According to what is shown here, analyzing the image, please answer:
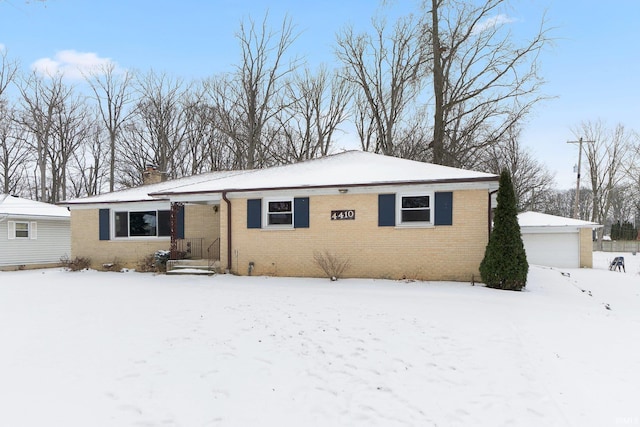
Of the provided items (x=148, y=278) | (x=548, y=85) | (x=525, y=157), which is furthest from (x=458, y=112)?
(x=148, y=278)

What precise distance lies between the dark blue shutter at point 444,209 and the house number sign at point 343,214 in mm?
2693

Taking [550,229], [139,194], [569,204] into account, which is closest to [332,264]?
[139,194]

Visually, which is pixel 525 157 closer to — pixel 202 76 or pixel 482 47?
pixel 482 47

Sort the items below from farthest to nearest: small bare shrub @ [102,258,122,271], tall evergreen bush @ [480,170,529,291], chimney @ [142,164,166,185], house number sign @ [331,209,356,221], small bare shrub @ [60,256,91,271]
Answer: chimney @ [142,164,166,185]
small bare shrub @ [60,256,91,271]
small bare shrub @ [102,258,122,271]
house number sign @ [331,209,356,221]
tall evergreen bush @ [480,170,529,291]

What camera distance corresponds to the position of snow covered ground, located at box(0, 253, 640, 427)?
3.76m

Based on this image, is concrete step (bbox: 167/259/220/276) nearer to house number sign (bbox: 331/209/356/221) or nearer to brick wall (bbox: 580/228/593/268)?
house number sign (bbox: 331/209/356/221)

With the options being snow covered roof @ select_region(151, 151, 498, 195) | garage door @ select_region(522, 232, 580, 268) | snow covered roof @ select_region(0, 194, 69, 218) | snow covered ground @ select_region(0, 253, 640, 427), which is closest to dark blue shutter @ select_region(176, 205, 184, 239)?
snow covered roof @ select_region(151, 151, 498, 195)

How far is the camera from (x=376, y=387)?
4355 mm

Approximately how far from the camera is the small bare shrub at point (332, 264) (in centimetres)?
1208

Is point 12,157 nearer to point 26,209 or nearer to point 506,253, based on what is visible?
point 26,209

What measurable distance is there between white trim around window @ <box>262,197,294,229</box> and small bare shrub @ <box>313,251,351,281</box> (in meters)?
1.76

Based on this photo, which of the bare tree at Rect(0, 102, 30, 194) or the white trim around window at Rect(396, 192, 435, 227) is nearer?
the white trim around window at Rect(396, 192, 435, 227)

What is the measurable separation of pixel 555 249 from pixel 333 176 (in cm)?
1549

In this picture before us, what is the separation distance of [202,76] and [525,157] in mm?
31095
